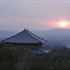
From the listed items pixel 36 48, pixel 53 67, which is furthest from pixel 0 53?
pixel 36 48

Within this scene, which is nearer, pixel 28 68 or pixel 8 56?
pixel 28 68

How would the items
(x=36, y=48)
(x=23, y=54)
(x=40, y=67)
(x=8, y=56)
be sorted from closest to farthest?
(x=40, y=67)
(x=8, y=56)
(x=23, y=54)
(x=36, y=48)

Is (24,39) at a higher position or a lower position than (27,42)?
higher

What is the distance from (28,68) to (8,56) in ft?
6.53

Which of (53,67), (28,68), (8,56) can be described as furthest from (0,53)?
(53,67)

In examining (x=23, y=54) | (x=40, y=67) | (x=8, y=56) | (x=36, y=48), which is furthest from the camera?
(x=36, y=48)

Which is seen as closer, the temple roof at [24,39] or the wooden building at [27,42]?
the wooden building at [27,42]

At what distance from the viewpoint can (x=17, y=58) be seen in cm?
1973

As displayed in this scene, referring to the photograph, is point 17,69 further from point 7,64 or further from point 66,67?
point 66,67

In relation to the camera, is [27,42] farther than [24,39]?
No

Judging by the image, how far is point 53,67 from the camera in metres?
17.7

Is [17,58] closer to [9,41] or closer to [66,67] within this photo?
[66,67]

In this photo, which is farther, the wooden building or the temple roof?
the temple roof

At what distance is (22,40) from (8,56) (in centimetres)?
1471
